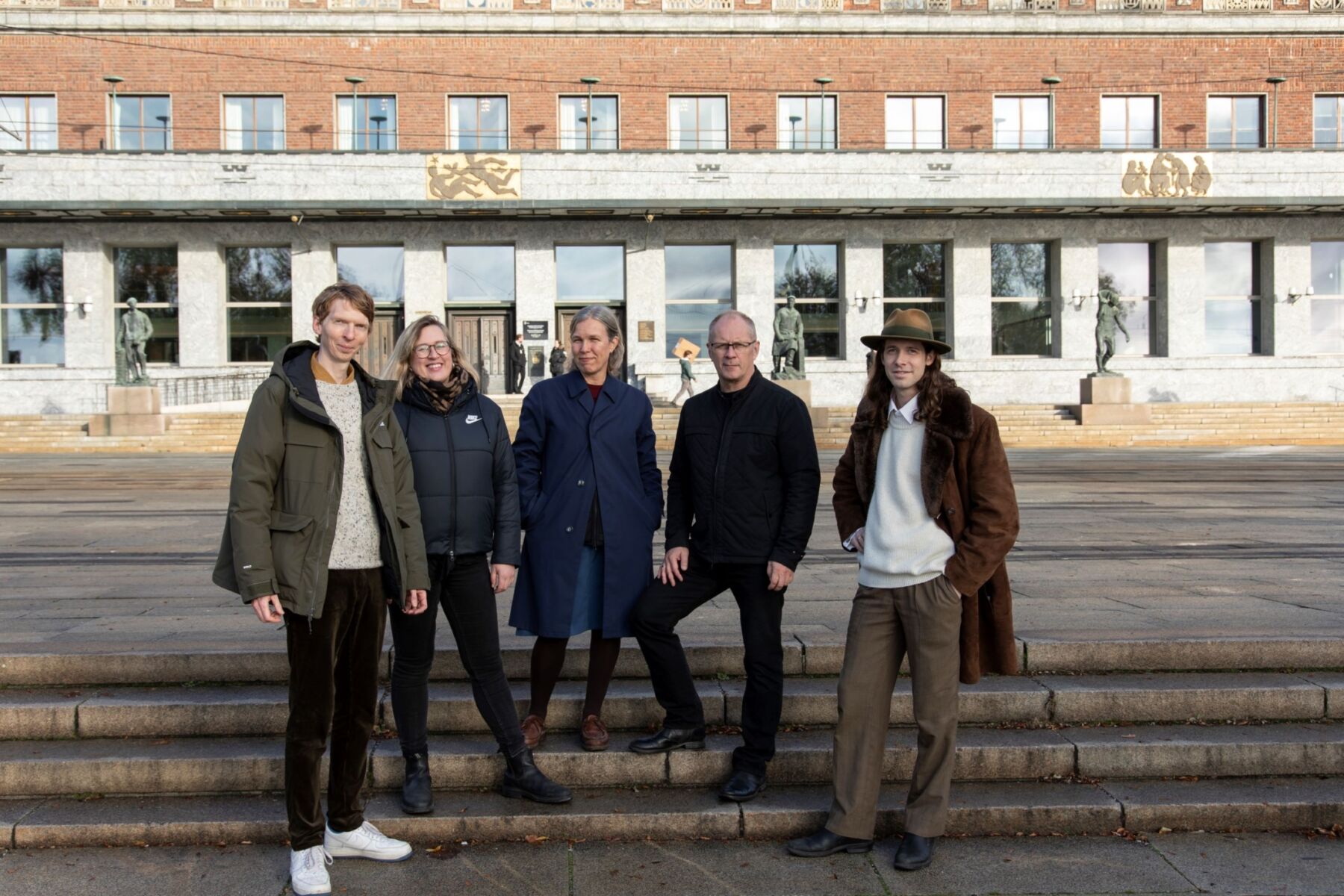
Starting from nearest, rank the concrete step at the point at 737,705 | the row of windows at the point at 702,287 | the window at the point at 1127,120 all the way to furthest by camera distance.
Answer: the concrete step at the point at 737,705 < the row of windows at the point at 702,287 < the window at the point at 1127,120

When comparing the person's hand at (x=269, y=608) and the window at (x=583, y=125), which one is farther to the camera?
the window at (x=583, y=125)

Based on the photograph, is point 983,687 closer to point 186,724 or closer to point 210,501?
point 186,724

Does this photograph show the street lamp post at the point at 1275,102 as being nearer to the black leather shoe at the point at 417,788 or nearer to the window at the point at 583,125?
the window at the point at 583,125

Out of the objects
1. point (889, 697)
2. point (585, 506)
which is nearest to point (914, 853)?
point (889, 697)

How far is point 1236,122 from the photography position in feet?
111

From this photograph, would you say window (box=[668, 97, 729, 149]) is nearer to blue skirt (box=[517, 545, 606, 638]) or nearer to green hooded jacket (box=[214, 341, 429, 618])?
blue skirt (box=[517, 545, 606, 638])

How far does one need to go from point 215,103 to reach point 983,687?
3254cm

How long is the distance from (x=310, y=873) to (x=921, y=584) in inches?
97.2

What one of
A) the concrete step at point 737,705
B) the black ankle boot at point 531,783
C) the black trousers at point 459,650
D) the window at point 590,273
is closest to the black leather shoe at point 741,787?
the concrete step at point 737,705

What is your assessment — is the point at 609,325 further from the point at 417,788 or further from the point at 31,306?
the point at 31,306

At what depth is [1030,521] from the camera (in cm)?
1177

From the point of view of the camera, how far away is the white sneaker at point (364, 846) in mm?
4246

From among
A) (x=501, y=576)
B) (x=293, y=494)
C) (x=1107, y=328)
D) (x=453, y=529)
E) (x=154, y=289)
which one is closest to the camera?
(x=293, y=494)

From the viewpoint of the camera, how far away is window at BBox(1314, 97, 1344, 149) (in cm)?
3375
